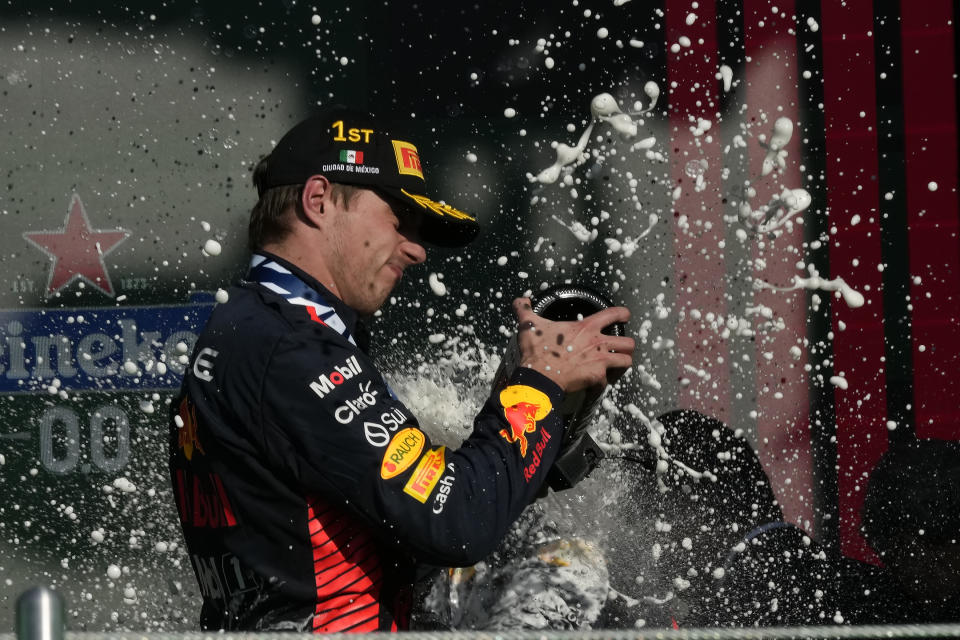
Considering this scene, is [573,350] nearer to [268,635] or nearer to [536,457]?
[536,457]

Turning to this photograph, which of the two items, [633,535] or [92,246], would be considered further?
[92,246]

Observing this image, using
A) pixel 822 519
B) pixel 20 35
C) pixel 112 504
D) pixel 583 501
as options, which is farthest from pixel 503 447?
pixel 20 35

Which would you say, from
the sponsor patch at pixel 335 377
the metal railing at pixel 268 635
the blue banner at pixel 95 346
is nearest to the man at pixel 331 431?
the sponsor patch at pixel 335 377

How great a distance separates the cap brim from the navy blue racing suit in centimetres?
23

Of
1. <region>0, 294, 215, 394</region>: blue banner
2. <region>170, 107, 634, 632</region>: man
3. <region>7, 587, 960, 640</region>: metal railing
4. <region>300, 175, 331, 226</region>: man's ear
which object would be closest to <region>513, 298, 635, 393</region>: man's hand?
<region>170, 107, 634, 632</region>: man

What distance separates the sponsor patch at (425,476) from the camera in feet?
4.44

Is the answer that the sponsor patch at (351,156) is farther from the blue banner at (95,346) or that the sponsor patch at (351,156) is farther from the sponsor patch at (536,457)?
the blue banner at (95,346)

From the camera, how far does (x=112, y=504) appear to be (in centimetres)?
339

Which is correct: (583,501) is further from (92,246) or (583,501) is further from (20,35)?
(20,35)

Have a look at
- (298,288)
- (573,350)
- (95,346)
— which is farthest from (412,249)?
(95,346)

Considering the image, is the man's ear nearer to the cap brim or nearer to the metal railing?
the cap brim

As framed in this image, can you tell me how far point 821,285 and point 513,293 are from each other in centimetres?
98

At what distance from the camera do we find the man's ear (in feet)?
5.22

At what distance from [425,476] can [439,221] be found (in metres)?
0.55
